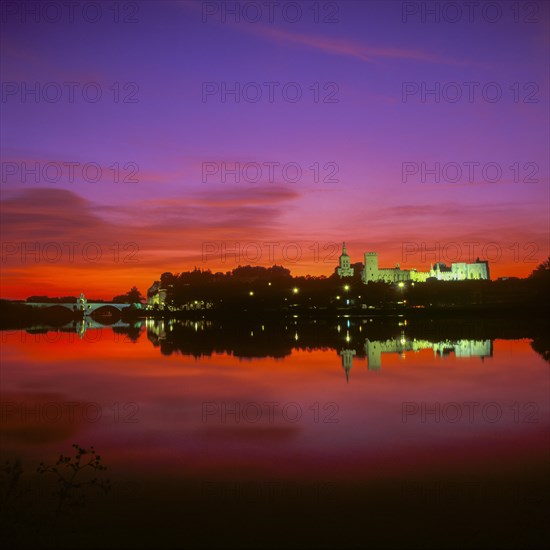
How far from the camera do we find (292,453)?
14664 mm

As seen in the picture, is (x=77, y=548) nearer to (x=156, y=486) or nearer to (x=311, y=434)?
(x=156, y=486)

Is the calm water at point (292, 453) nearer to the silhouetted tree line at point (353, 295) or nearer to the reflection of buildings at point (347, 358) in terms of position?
the reflection of buildings at point (347, 358)

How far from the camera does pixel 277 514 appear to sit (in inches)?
423

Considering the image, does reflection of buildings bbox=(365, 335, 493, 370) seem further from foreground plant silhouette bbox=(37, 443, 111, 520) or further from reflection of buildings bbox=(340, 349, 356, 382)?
foreground plant silhouette bbox=(37, 443, 111, 520)

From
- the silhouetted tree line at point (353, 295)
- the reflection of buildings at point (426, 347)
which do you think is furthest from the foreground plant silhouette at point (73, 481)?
the silhouetted tree line at point (353, 295)

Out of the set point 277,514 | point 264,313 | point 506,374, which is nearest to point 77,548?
point 277,514

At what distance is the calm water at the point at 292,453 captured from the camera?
1002cm

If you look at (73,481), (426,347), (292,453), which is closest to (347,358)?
(426,347)

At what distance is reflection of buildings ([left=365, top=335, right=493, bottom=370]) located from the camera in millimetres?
36656

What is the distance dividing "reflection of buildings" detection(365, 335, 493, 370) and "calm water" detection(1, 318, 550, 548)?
5.23 meters

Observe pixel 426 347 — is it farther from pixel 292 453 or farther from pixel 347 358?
pixel 292 453

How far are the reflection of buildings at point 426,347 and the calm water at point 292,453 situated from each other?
17.1 ft

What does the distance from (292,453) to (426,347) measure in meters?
28.9

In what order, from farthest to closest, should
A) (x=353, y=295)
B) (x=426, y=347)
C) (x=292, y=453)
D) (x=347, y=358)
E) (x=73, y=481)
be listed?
(x=353, y=295), (x=426, y=347), (x=347, y=358), (x=292, y=453), (x=73, y=481)
